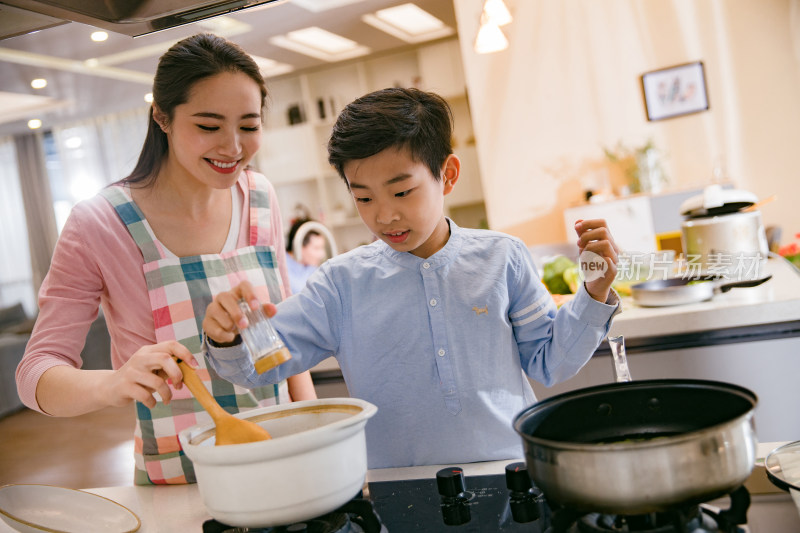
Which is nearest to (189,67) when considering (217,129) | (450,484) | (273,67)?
(217,129)

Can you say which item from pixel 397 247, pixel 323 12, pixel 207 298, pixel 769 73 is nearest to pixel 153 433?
pixel 207 298

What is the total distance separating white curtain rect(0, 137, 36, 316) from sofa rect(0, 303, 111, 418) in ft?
4.11

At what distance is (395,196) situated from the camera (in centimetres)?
117

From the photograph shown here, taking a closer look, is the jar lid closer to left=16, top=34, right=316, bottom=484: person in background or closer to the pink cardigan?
left=16, top=34, right=316, bottom=484: person in background

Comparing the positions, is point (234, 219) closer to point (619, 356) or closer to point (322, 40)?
point (619, 356)

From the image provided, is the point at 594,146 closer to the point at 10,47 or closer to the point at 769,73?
the point at 769,73

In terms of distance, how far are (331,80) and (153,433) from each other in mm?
7055

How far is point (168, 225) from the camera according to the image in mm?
1400

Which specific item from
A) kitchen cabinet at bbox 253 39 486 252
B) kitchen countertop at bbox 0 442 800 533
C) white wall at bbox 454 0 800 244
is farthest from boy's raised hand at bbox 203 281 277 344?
kitchen cabinet at bbox 253 39 486 252

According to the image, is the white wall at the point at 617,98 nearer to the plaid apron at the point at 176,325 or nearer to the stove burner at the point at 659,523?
the plaid apron at the point at 176,325

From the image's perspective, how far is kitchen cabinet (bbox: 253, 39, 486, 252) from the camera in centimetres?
755

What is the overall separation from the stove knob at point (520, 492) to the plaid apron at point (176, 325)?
0.66 meters

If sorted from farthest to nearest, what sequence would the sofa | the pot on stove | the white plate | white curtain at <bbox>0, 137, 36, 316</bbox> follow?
white curtain at <bbox>0, 137, 36, 316</bbox>
the sofa
the pot on stove
the white plate

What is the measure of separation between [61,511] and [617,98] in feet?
19.0
